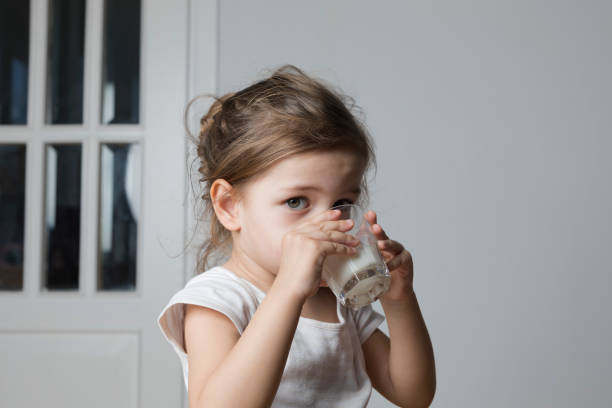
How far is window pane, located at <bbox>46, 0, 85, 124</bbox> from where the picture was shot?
188cm

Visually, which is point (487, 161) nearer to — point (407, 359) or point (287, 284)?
point (407, 359)

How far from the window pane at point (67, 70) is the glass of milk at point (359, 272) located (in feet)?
4.68

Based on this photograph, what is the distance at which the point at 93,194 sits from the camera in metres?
1.83

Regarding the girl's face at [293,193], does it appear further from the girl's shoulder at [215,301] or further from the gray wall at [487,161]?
the gray wall at [487,161]

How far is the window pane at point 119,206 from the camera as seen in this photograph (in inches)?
73.0

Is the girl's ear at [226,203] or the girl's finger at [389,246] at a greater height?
the girl's ear at [226,203]

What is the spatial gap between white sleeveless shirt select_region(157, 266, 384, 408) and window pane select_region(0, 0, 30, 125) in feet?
4.48

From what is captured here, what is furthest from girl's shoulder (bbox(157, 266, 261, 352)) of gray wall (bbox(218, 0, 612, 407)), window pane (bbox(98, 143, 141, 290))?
window pane (bbox(98, 143, 141, 290))

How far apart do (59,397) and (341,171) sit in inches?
57.3

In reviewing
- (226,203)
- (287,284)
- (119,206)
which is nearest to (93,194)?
(119,206)

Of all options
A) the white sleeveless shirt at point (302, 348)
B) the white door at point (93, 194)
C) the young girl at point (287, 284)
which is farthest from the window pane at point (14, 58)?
the white sleeveless shirt at point (302, 348)

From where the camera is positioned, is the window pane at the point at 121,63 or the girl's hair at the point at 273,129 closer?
the girl's hair at the point at 273,129

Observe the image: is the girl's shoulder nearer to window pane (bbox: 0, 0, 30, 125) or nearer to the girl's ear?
the girl's ear

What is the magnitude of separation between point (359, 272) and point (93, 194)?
1353mm
